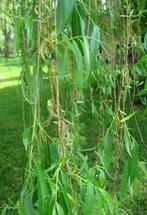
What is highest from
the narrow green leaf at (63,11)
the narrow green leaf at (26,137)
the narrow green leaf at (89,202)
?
the narrow green leaf at (63,11)

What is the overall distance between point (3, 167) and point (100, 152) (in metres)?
2.83

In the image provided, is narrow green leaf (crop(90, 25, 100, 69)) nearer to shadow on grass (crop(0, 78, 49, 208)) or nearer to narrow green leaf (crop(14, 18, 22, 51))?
narrow green leaf (crop(14, 18, 22, 51))

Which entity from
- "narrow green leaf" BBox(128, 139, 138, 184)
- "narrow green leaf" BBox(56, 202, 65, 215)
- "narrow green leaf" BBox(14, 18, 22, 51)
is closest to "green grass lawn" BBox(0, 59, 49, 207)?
"narrow green leaf" BBox(14, 18, 22, 51)

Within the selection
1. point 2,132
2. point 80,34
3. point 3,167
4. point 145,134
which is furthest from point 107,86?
point 2,132

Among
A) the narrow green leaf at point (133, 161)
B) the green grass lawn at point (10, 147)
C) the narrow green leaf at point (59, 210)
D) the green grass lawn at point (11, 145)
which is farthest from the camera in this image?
the green grass lawn at point (10, 147)

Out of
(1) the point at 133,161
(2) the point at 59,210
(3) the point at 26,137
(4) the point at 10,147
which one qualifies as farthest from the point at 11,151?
(2) the point at 59,210

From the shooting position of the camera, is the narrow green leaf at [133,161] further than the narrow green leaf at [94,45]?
Yes

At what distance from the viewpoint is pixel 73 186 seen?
83 centimetres

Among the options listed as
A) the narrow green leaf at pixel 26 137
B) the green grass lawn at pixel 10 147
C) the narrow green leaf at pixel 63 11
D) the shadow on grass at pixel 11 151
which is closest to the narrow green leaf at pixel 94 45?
the narrow green leaf at pixel 63 11

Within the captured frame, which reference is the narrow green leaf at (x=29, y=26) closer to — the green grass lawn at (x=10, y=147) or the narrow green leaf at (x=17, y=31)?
the narrow green leaf at (x=17, y=31)

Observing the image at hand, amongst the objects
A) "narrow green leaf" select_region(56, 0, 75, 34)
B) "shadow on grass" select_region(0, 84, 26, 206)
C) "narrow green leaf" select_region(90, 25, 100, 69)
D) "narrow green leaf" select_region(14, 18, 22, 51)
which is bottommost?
"shadow on grass" select_region(0, 84, 26, 206)

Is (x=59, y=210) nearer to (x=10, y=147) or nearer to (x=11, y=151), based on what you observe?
(x=11, y=151)

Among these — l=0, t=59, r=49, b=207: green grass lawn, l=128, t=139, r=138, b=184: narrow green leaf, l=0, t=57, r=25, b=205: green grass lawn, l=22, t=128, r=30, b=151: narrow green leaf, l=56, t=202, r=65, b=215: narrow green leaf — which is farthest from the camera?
l=0, t=57, r=25, b=205: green grass lawn

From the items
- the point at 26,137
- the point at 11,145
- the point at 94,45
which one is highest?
the point at 94,45
